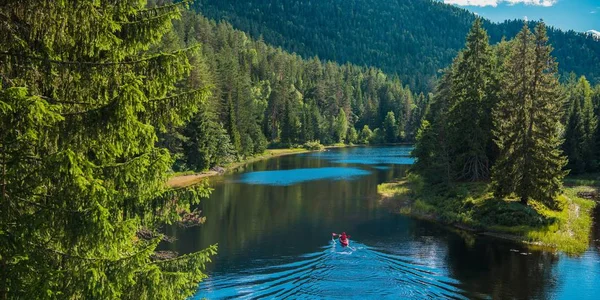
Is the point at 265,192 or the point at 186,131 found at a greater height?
the point at 186,131

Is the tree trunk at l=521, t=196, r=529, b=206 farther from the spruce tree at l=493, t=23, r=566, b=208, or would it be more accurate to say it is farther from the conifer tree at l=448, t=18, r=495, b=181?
the conifer tree at l=448, t=18, r=495, b=181

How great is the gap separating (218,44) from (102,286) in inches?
5950

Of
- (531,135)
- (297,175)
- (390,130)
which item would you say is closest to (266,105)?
(390,130)

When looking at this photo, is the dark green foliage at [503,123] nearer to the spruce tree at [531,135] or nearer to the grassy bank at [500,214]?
the spruce tree at [531,135]

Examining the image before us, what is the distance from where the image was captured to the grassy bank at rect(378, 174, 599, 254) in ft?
123

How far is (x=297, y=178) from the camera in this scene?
71.2 meters

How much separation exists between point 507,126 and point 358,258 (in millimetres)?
21502

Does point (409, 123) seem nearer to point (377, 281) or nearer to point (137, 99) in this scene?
point (377, 281)

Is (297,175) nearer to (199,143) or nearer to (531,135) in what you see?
(199,143)

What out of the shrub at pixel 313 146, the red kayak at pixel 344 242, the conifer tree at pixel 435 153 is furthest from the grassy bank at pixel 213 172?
the conifer tree at pixel 435 153

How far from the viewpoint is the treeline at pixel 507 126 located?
41594 mm

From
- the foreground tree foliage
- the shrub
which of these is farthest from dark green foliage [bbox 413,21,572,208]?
the shrub

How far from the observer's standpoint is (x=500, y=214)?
136 feet

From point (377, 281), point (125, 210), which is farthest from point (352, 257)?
point (125, 210)
